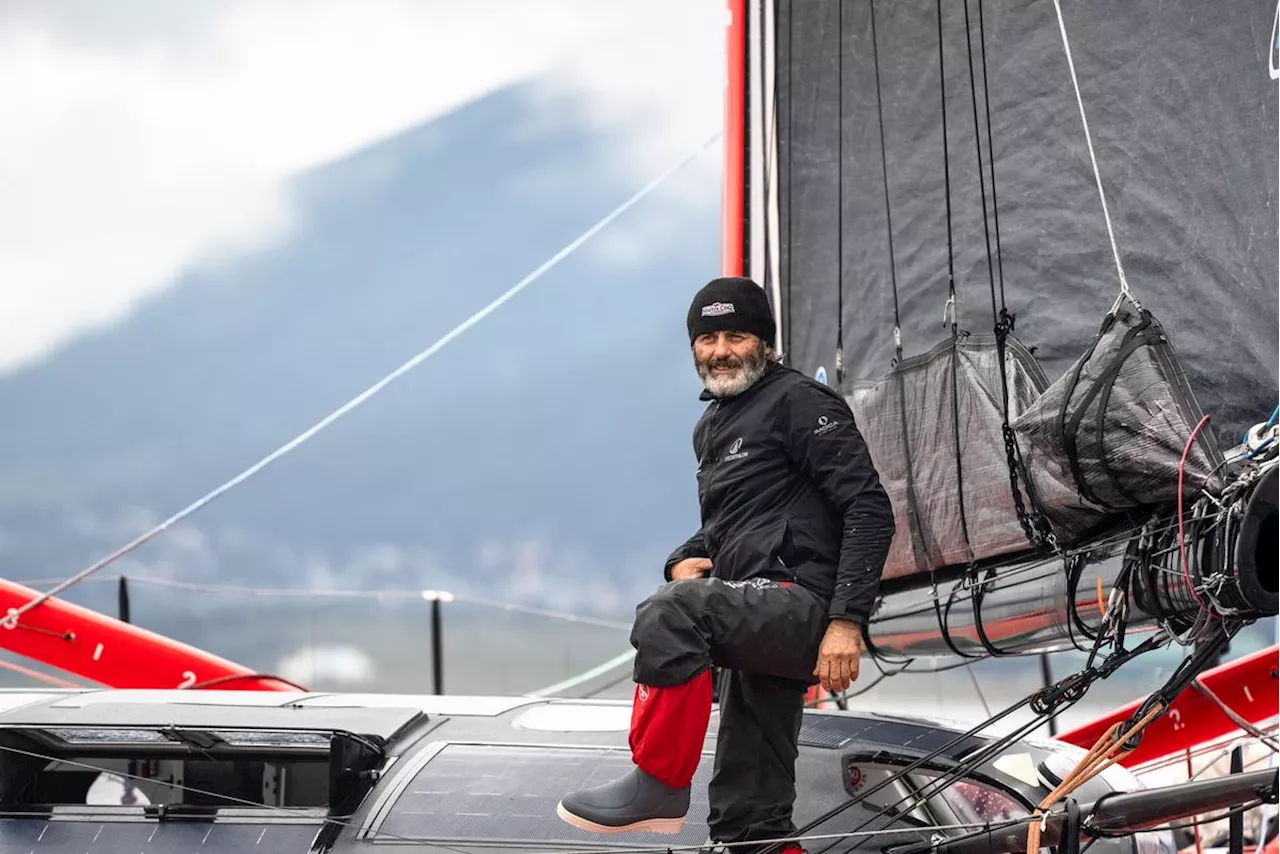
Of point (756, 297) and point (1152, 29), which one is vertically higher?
point (1152, 29)

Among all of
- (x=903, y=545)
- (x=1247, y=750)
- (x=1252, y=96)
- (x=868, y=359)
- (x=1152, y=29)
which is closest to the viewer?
(x=1252, y=96)

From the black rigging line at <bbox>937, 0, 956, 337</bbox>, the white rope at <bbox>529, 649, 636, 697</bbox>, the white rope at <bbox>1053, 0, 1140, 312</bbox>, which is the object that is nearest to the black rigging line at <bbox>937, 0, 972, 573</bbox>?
the black rigging line at <bbox>937, 0, 956, 337</bbox>

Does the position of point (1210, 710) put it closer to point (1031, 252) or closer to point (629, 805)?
point (1031, 252)

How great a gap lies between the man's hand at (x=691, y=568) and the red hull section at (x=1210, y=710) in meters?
1.30

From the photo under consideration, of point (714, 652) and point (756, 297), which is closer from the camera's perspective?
point (714, 652)

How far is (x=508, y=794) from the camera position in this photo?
341 centimetres

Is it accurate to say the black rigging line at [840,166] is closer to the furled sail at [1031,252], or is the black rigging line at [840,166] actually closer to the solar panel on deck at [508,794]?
the furled sail at [1031,252]

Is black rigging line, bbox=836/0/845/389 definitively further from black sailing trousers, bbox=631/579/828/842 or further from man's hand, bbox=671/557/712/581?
black sailing trousers, bbox=631/579/828/842

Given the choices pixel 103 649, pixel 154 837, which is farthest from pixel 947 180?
pixel 103 649

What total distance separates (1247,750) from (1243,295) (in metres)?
4.04

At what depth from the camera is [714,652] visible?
280 cm

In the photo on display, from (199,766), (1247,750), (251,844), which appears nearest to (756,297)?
(251,844)

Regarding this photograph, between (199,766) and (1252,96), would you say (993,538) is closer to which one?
(1252,96)

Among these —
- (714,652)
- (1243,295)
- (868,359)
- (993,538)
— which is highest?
(868,359)
